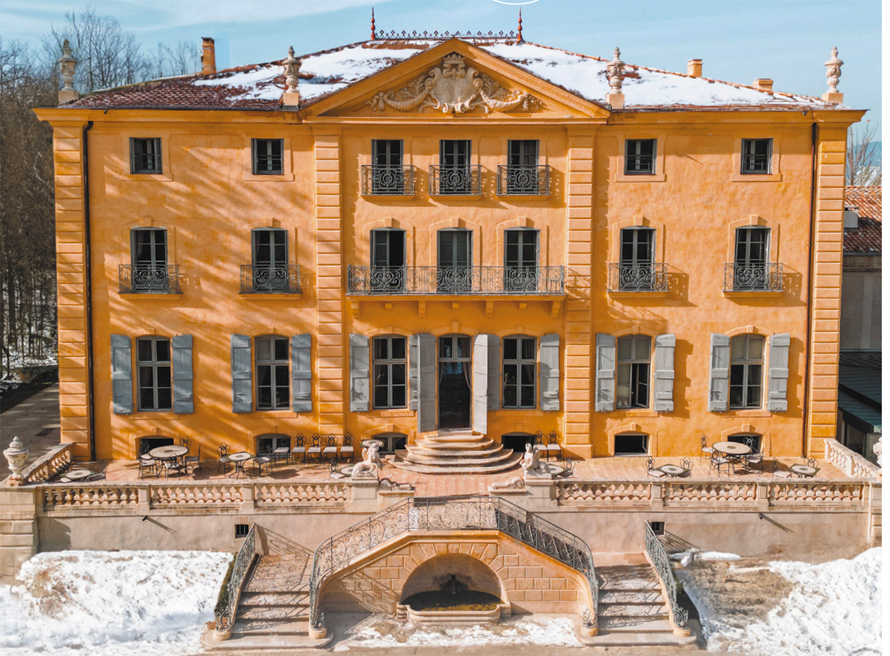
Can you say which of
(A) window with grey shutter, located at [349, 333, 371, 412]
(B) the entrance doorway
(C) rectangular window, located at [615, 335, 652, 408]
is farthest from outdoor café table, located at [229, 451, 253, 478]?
(C) rectangular window, located at [615, 335, 652, 408]

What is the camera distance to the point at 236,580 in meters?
17.2

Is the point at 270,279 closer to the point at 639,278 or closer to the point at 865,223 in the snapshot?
the point at 639,278

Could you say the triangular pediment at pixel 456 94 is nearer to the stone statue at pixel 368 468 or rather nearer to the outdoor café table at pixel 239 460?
the stone statue at pixel 368 468

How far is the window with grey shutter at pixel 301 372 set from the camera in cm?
2186

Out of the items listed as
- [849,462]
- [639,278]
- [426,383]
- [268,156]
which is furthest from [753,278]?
[268,156]

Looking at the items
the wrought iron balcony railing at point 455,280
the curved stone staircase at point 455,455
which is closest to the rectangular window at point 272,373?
the wrought iron balcony railing at point 455,280

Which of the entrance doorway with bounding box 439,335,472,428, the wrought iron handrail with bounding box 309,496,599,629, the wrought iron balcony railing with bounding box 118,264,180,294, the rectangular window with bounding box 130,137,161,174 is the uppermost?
the rectangular window with bounding box 130,137,161,174

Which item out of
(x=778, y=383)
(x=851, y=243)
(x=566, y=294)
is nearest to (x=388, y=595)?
(x=566, y=294)

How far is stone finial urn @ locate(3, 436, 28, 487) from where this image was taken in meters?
18.4

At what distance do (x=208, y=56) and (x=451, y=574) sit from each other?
17.0 meters

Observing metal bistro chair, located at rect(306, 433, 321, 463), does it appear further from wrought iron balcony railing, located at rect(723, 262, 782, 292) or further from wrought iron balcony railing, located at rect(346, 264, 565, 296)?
wrought iron balcony railing, located at rect(723, 262, 782, 292)

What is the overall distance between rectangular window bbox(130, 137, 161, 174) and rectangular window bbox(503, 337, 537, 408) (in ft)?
35.1

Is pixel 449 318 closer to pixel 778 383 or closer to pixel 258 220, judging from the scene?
pixel 258 220

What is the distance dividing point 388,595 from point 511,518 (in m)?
3.26
